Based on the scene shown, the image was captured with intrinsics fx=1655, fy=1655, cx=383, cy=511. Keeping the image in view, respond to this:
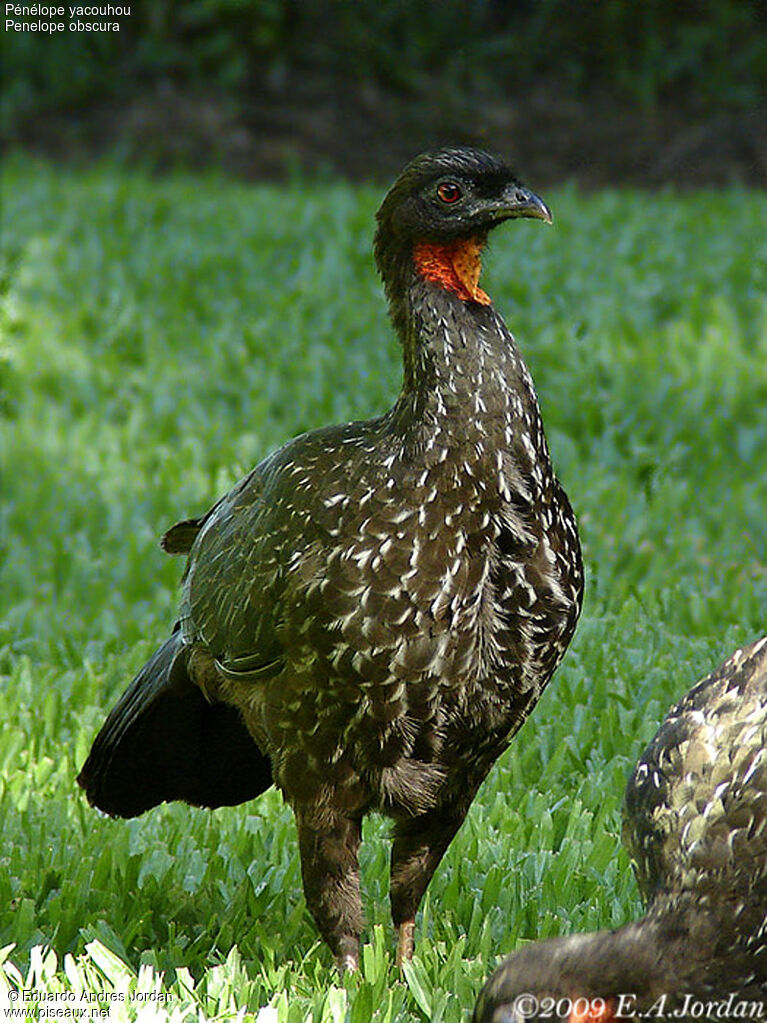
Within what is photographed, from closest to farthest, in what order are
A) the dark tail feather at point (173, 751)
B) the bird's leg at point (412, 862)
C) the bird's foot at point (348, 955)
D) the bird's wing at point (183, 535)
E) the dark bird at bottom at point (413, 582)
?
the dark bird at bottom at point (413, 582)
the bird's foot at point (348, 955)
the bird's leg at point (412, 862)
the dark tail feather at point (173, 751)
the bird's wing at point (183, 535)

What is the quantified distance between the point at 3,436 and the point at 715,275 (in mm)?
4209

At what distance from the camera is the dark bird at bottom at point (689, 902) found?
312cm

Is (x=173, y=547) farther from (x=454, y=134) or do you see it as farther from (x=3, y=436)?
(x=454, y=134)

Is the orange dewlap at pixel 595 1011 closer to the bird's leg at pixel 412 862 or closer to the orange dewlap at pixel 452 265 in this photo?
the bird's leg at pixel 412 862

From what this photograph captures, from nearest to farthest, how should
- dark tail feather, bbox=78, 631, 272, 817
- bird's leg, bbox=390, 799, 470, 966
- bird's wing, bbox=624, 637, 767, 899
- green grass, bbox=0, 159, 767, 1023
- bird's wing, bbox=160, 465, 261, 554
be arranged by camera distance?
bird's wing, bbox=624, 637, 767, 899
bird's leg, bbox=390, 799, 470, 966
green grass, bbox=0, 159, 767, 1023
dark tail feather, bbox=78, 631, 272, 817
bird's wing, bbox=160, 465, 261, 554

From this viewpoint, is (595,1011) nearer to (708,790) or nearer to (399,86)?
(708,790)

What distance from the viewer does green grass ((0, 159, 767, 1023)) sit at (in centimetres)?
425

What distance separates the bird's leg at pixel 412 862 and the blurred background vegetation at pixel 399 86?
915cm

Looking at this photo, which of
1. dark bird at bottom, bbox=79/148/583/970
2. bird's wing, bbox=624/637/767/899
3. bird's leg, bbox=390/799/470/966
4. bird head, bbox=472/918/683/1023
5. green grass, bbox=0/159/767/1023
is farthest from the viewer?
green grass, bbox=0/159/767/1023

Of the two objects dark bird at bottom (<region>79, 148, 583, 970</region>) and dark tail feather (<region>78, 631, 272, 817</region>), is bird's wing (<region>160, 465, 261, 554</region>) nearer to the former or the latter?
dark tail feather (<region>78, 631, 272, 817</region>)

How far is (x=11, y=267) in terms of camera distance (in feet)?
28.0

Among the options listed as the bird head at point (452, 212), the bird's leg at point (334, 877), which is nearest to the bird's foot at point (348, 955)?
the bird's leg at point (334, 877)

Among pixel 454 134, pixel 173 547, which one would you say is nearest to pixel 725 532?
pixel 173 547

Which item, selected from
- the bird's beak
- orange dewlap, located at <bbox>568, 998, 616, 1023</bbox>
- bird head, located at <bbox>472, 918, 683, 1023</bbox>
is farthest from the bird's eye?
orange dewlap, located at <bbox>568, 998, 616, 1023</bbox>
